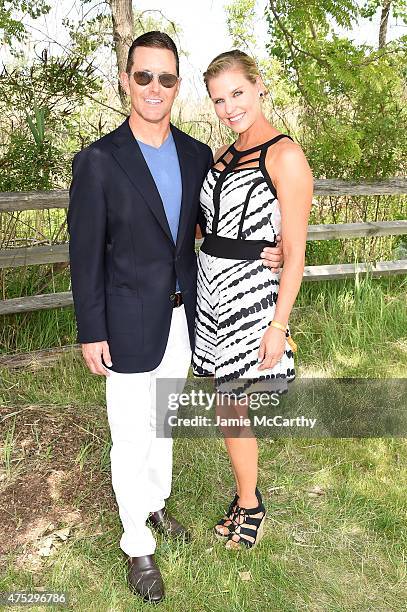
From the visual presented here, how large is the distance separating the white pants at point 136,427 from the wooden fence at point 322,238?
8.84 feet

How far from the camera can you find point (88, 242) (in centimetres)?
274

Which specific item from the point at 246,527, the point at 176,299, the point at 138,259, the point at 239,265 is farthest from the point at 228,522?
the point at 138,259

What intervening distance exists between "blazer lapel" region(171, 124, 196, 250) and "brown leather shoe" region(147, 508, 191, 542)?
147cm

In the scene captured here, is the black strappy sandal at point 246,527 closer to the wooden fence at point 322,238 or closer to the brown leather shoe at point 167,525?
the brown leather shoe at point 167,525

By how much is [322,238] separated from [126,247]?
13.3 feet

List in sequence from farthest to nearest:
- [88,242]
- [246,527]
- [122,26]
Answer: [122,26], [246,527], [88,242]

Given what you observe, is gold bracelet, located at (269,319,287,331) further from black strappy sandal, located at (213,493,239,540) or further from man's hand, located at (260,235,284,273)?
black strappy sandal, located at (213,493,239,540)

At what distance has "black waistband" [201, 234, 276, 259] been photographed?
9.57 feet

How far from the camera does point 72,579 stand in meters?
3.23

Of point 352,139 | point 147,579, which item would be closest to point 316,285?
point 352,139

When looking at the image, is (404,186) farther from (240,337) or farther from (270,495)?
(240,337)

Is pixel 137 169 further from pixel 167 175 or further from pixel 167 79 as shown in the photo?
pixel 167 79

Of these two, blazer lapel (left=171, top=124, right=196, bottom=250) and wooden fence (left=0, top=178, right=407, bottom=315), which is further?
wooden fence (left=0, top=178, right=407, bottom=315)

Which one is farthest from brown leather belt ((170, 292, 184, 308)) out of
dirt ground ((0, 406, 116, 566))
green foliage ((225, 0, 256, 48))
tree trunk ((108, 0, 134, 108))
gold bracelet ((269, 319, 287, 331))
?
green foliage ((225, 0, 256, 48))
